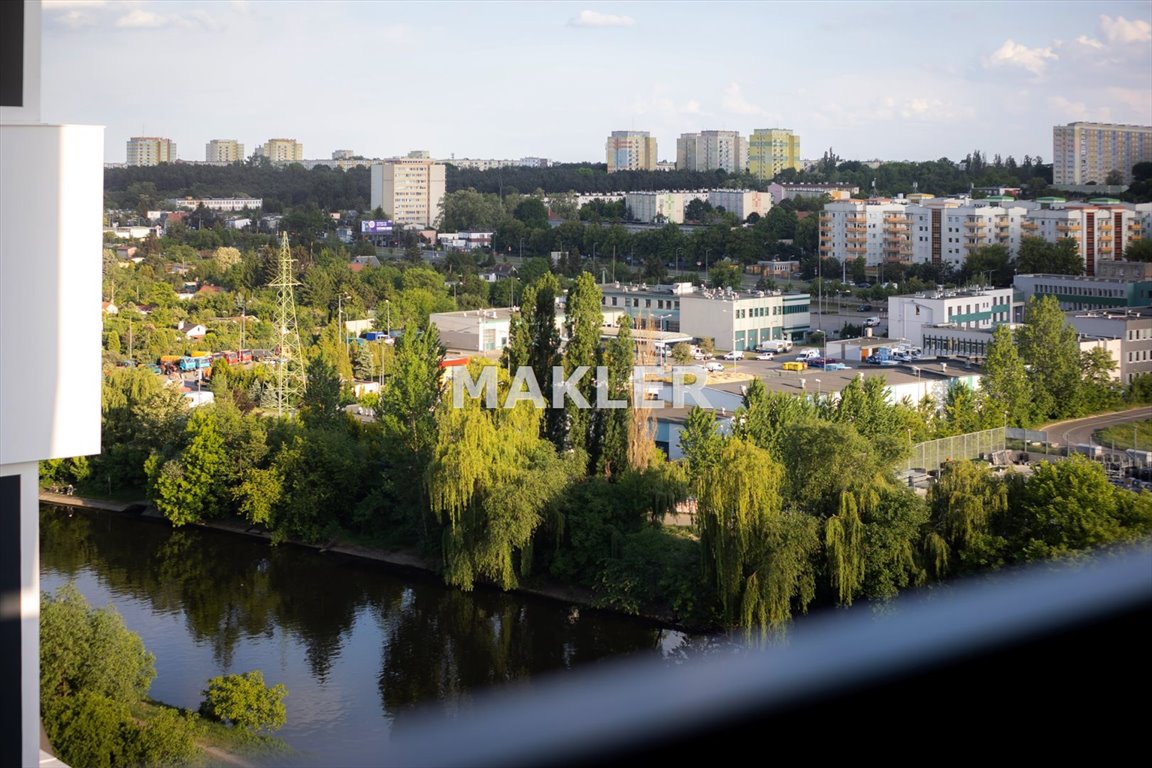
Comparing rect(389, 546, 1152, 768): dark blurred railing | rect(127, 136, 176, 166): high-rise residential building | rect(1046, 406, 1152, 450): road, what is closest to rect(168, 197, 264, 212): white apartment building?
rect(127, 136, 176, 166): high-rise residential building

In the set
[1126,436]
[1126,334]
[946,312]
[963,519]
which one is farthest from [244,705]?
[946,312]

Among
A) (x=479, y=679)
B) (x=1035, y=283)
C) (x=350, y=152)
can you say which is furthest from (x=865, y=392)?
(x=350, y=152)

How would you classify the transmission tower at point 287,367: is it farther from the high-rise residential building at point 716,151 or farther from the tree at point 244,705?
the high-rise residential building at point 716,151

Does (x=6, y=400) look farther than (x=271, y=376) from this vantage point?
No

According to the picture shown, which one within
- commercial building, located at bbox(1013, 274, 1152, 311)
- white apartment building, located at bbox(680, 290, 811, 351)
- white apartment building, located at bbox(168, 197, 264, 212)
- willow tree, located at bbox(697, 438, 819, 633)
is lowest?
willow tree, located at bbox(697, 438, 819, 633)

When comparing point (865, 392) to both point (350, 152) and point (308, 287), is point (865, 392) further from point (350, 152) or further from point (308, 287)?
point (350, 152)

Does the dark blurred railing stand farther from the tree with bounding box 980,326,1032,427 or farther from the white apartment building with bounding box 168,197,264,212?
the white apartment building with bounding box 168,197,264,212

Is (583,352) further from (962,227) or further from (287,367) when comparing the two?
(962,227)
